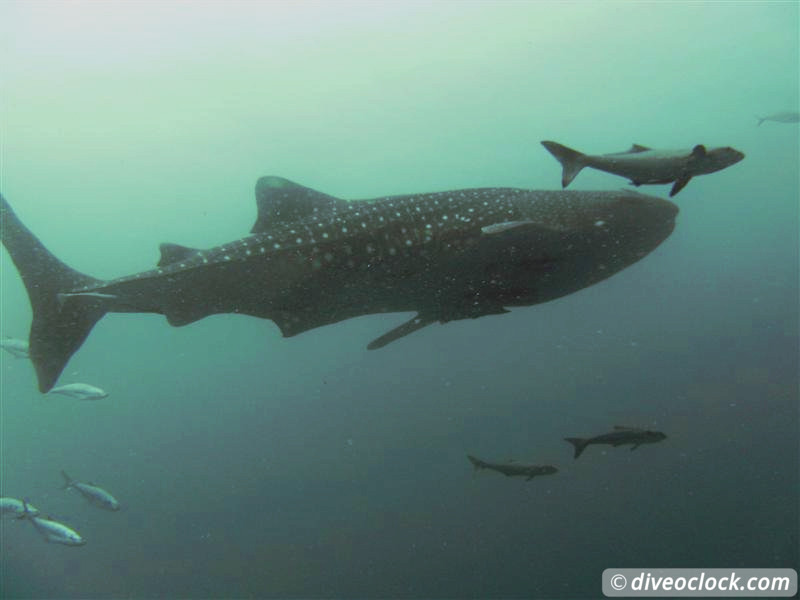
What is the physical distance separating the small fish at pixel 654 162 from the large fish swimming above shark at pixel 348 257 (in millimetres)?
219

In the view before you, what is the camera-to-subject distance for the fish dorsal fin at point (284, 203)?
403cm

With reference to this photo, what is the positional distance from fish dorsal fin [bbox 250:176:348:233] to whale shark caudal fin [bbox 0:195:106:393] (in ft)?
4.98

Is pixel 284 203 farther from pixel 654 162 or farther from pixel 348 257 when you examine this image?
pixel 654 162

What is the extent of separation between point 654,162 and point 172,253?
148 inches

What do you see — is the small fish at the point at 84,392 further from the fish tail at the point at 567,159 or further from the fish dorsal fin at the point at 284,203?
the fish tail at the point at 567,159

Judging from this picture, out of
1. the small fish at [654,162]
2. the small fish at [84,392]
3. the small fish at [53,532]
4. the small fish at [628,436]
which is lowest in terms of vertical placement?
the small fish at [53,532]

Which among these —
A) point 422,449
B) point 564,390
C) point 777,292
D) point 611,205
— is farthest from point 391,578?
point 777,292

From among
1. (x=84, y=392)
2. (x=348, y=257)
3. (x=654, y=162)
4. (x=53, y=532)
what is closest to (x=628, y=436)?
(x=654, y=162)

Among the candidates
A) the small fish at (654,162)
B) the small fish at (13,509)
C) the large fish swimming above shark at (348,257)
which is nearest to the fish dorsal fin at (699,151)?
the small fish at (654,162)

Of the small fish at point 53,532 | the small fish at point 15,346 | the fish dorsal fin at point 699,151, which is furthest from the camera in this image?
the small fish at point 15,346

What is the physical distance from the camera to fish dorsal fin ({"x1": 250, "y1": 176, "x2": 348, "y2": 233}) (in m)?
4.03

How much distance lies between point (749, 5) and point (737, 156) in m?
78.4

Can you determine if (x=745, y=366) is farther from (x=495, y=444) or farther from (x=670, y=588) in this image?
(x=670, y=588)

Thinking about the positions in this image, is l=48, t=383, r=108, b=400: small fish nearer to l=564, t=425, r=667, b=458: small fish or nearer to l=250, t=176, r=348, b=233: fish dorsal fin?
l=250, t=176, r=348, b=233: fish dorsal fin
